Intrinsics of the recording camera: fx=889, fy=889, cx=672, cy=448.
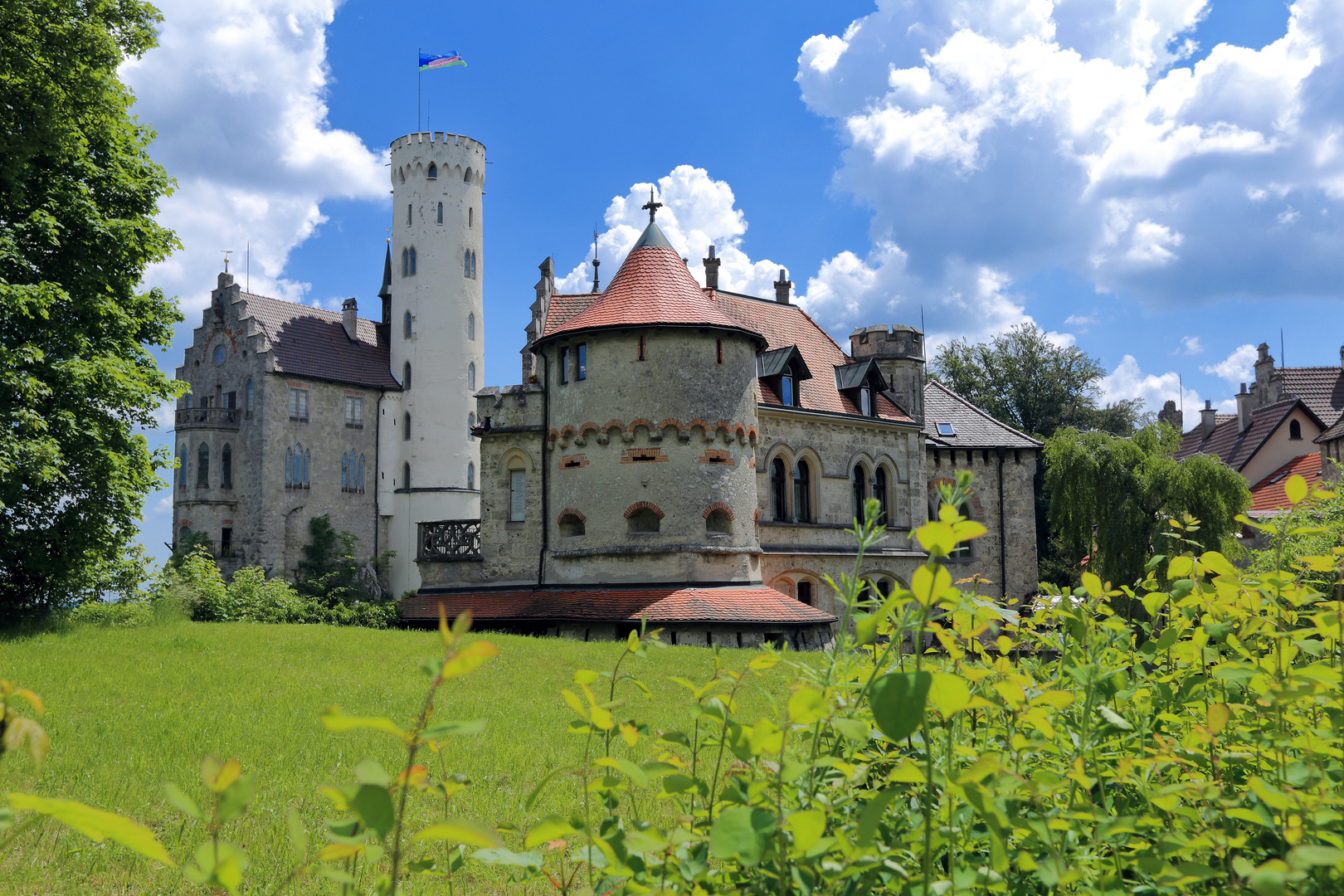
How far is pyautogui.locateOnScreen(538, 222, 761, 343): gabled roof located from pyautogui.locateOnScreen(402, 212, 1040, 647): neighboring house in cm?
6

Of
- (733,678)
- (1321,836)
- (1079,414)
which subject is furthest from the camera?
(1079,414)

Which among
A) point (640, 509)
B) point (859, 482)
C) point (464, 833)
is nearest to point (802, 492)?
point (859, 482)

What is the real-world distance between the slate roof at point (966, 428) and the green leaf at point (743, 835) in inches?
1186

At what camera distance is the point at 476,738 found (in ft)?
29.1

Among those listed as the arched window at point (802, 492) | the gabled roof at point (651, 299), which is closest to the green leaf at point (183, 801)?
the gabled roof at point (651, 299)

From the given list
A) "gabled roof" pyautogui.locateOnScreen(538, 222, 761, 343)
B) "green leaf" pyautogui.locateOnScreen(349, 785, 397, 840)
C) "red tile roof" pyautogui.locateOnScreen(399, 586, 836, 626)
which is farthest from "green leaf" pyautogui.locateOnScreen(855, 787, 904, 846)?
"gabled roof" pyautogui.locateOnScreen(538, 222, 761, 343)

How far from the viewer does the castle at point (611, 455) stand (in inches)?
787

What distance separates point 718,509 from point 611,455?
8.90ft

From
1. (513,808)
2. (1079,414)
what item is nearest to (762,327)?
(513,808)

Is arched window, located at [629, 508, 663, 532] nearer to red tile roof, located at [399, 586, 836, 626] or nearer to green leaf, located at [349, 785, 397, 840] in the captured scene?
red tile roof, located at [399, 586, 836, 626]

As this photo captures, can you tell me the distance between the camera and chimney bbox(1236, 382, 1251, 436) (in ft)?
139

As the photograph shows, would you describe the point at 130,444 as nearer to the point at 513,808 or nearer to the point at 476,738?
the point at 476,738

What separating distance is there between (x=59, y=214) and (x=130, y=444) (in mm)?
4202

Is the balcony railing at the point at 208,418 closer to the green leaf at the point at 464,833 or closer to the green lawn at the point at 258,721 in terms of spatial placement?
the green lawn at the point at 258,721
